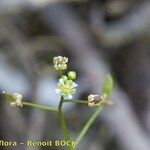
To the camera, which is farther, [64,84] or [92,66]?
[92,66]

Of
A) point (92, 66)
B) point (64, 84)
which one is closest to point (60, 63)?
point (64, 84)

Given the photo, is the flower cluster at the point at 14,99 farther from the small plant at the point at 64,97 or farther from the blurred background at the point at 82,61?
the blurred background at the point at 82,61

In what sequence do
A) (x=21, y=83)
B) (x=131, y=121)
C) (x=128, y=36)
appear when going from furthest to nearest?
(x=128, y=36), (x=21, y=83), (x=131, y=121)

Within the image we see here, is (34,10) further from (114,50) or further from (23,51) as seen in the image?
(114,50)

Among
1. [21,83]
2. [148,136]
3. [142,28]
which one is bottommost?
[148,136]

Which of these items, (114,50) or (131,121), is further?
(114,50)

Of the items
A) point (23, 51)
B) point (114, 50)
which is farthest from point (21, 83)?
point (114, 50)

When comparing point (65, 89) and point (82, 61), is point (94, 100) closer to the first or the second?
point (65, 89)
